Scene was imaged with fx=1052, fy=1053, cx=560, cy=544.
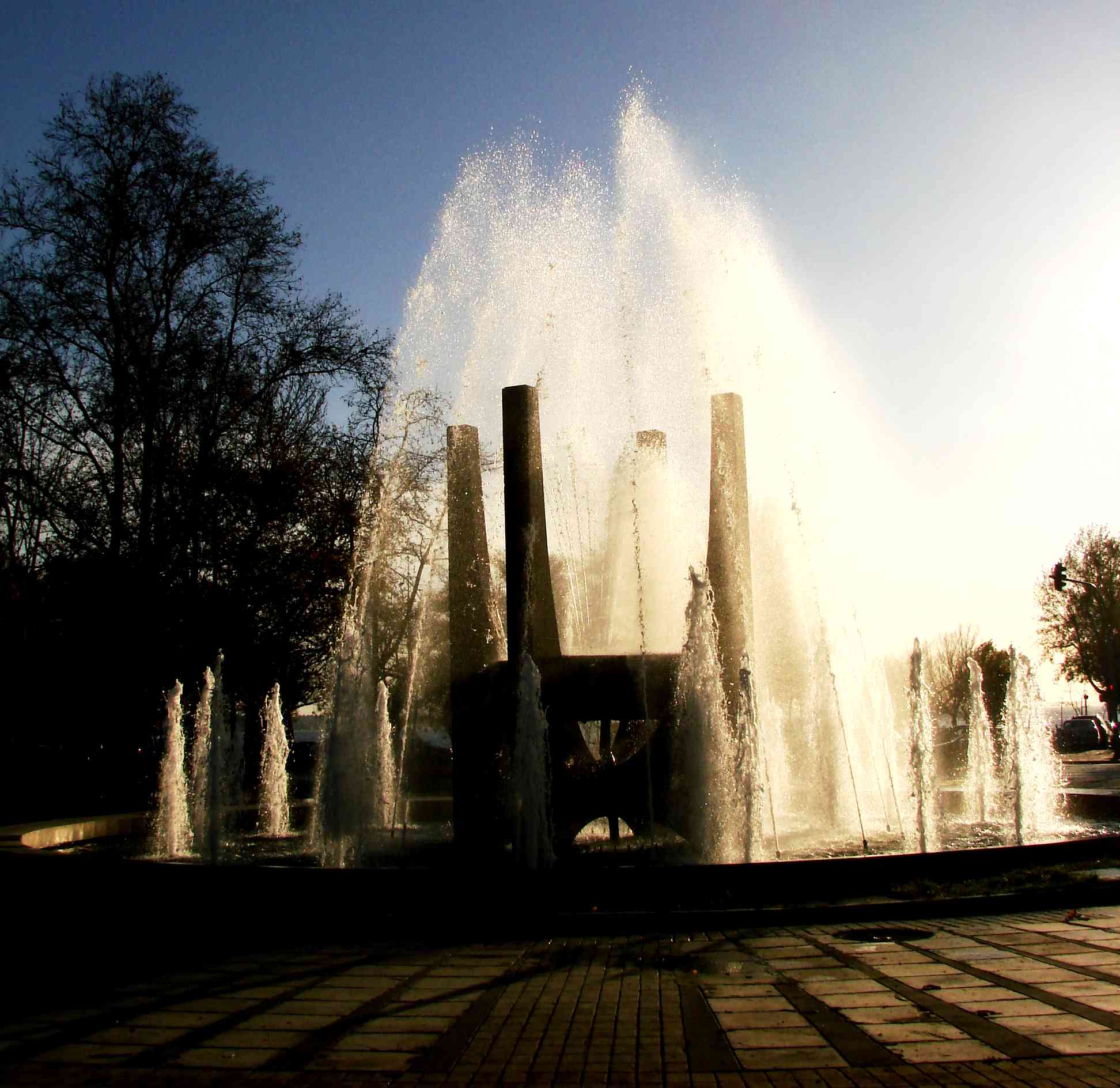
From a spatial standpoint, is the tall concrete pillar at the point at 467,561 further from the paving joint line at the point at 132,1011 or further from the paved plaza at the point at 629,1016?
the paving joint line at the point at 132,1011

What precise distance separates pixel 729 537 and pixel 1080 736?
3485cm

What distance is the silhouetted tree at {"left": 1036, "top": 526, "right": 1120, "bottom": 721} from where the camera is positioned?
47.6 meters

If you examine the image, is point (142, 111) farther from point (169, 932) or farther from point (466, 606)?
point (169, 932)

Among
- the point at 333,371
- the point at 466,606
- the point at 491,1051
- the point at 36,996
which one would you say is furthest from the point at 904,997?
the point at 333,371

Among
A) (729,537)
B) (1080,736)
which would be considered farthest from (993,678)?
(729,537)

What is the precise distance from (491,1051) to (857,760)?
14.7m

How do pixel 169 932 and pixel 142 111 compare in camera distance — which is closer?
pixel 169 932

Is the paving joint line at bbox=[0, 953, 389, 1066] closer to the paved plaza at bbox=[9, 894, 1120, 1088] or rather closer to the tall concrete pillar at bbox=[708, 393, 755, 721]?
the paved plaza at bbox=[9, 894, 1120, 1088]

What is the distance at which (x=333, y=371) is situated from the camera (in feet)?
77.4

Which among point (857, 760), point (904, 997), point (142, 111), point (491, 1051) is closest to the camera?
point (491, 1051)

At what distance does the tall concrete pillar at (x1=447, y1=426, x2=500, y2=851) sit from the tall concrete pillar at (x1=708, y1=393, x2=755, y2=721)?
2856mm

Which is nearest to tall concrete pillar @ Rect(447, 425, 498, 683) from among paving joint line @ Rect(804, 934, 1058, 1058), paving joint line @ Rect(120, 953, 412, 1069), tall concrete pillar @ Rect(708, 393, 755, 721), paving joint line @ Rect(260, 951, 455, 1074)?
tall concrete pillar @ Rect(708, 393, 755, 721)

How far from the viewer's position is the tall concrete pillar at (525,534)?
12320mm

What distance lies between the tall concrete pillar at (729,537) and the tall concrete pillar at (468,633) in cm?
286
